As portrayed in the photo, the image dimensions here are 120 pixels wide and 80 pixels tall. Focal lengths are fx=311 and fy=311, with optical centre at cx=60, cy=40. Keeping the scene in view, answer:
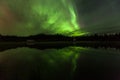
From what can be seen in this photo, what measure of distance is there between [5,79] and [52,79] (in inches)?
124

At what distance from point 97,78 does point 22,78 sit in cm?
511

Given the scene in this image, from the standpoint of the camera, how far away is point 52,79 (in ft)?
67.8

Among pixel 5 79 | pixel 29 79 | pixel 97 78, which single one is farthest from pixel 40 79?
pixel 97 78

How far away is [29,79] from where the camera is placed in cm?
2067

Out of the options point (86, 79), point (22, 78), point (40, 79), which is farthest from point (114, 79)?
point (22, 78)

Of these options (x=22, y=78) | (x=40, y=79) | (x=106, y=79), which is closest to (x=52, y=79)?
(x=40, y=79)

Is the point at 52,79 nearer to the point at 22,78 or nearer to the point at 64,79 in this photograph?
the point at 64,79

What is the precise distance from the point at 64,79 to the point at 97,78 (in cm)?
232

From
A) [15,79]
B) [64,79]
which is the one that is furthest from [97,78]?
[15,79]

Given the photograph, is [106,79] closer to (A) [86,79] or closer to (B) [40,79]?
(A) [86,79]

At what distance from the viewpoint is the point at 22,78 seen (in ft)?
69.8

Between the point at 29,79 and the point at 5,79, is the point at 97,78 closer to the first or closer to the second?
the point at 29,79

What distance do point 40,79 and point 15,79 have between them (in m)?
1.69

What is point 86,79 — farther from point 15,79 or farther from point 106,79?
point 15,79
